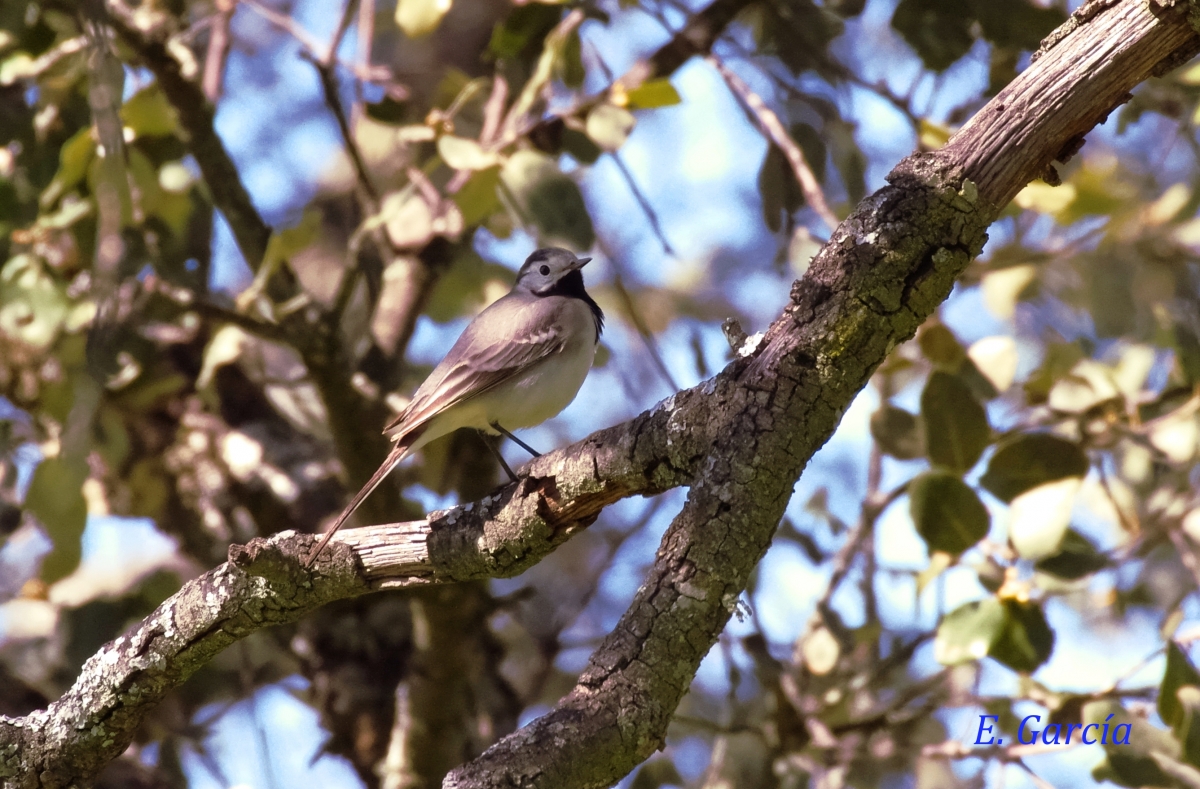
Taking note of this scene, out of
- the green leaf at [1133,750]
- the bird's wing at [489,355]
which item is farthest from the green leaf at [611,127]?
the green leaf at [1133,750]

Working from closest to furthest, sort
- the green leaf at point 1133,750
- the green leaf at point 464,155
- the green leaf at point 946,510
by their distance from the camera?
the green leaf at point 1133,750
the green leaf at point 946,510
the green leaf at point 464,155

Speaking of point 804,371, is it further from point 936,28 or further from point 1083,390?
point 936,28

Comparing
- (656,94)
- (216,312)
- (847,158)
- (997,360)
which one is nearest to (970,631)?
(997,360)

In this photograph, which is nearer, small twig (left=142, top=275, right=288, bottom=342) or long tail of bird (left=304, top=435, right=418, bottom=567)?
long tail of bird (left=304, top=435, right=418, bottom=567)

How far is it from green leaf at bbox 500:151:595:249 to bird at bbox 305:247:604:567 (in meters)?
0.33

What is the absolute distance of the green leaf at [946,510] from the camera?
147 inches

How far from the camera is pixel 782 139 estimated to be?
4.32 metres

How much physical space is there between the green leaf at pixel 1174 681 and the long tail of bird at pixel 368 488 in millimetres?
2548

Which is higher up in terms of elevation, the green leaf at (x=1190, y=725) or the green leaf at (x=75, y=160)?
the green leaf at (x=75, y=160)

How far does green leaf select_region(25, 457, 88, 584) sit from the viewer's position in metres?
4.02

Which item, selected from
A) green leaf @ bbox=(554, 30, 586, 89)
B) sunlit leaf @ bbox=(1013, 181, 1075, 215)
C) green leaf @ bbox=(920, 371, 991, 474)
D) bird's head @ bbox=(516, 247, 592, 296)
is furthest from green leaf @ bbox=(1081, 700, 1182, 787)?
green leaf @ bbox=(554, 30, 586, 89)

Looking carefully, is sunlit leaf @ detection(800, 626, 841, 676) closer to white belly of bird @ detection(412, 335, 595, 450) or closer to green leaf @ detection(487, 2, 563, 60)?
white belly of bird @ detection(412, 335, 595, 450)

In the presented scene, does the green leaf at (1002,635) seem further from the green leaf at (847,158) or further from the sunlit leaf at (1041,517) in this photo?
the green leaf at (847,158)

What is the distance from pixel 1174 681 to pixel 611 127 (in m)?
2.66
